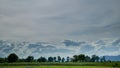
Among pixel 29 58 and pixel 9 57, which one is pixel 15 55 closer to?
pixel 9 57

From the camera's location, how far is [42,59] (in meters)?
62.5

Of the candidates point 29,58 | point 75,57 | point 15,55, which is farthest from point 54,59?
point 15,55

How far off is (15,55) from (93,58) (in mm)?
33169

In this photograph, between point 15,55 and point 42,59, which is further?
point 42,59

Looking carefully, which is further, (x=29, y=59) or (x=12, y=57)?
(x=29, y=59)

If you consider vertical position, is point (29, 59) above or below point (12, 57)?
below

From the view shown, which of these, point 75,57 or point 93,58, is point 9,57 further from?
point 93,58

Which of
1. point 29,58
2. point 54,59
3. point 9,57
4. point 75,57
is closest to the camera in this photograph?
point 9,57

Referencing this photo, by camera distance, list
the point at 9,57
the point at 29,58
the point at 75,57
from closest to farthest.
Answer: the point at 9,57, the point at 29,58, the point at 75,57

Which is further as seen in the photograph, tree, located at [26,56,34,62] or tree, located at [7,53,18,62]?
tree, located at [26,56,34,62]

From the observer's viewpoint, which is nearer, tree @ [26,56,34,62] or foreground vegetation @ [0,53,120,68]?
foreground vegetation @ [0,53,120,68]

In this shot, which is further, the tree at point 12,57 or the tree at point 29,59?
the tree at point 29,59

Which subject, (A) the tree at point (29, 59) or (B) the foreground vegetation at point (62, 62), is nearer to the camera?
(B) the foreground vegetation at point (62, 62)

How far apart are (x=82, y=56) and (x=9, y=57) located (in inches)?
950
